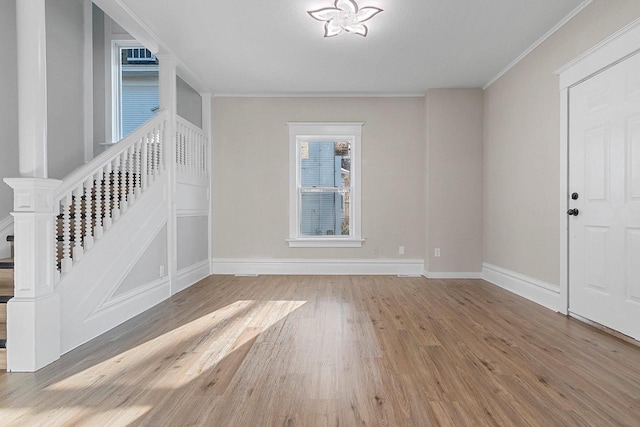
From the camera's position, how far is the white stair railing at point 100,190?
98.3 inches

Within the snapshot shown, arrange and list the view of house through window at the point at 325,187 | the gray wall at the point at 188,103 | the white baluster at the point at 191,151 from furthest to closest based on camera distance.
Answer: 1. the view of house through window at the point at 325,187
2. the gray wall at the point at 188,103
3. the white baluster at the point at 191,151

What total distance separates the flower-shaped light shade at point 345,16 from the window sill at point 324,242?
9.63 ft

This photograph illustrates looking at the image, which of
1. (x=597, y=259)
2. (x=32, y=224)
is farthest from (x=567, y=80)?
(x=32, y=224)

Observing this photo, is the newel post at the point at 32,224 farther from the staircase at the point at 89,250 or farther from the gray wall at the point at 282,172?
the gray wall at the point at 282,172

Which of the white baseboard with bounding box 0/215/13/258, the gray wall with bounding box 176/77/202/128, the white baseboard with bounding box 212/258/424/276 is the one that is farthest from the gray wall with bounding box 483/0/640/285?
the white baseboard with bounding box 0/215/13/258

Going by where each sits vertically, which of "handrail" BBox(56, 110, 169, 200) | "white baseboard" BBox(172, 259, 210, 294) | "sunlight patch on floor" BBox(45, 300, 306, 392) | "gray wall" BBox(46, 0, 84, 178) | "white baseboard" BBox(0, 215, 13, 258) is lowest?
"sunlight patch on floor" BBox(45, 300, 306, 392)

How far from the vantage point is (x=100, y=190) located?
2797 millimetres

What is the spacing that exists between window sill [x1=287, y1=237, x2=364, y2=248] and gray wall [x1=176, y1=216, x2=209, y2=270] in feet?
4.12

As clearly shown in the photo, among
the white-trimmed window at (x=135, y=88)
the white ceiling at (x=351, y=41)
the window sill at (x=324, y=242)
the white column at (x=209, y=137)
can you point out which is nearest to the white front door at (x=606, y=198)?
the white ceiling at (x=351, y=41)

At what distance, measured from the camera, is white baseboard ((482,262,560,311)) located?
345cm

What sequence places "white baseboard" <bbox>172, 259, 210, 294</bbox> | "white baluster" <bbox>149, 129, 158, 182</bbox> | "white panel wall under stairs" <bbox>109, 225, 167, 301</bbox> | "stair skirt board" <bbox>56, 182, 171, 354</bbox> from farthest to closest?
"white baseboard" <bbox>172, 259, 210, 294</bbox>
"white baluster" <bbox>149, 129, 158, 182</bbox>
"white panel wall under stairs" <bbox>109, 225, 167, 301</bbox>
"stair skirt board" <bbox>56, 182, 171, 354</bbox>

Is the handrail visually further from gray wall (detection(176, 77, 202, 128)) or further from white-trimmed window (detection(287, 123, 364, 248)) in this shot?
white-trimmed window (detection(287, 123, 364, 248))

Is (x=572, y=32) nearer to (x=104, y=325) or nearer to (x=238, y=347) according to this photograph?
(x=238, y=347)

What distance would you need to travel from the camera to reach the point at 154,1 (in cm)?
301
